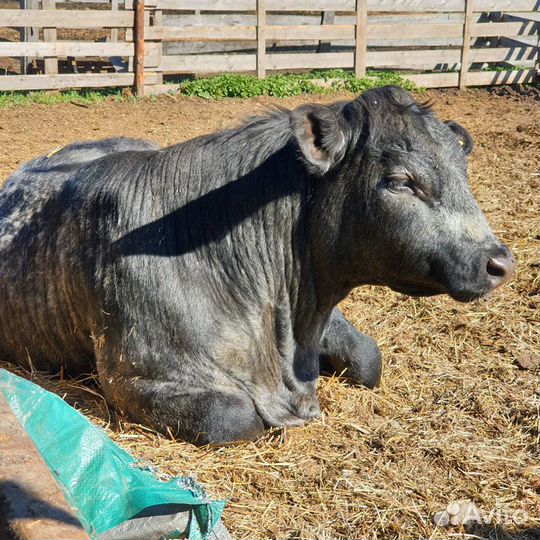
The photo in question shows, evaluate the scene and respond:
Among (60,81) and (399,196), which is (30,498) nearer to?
(399,196)

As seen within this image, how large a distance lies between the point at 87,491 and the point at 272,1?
16.7m

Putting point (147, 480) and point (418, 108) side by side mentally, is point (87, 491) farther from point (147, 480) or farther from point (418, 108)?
point (418, 108)

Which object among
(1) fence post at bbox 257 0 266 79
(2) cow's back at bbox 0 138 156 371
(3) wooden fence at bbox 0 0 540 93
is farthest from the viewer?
(1) fence post at bbox 257 0 266 79

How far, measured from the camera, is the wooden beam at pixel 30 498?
6.45 feet

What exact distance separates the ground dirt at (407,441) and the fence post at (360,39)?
→ 1178 centimetres

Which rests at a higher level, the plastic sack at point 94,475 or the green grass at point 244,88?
the plastic sack at point 94,475

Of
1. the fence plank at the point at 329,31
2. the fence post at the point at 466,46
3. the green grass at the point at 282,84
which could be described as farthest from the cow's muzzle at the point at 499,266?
the fence post at the point at 466,46

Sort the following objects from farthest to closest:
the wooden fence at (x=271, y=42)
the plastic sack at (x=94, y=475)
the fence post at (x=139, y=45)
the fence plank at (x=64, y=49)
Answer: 1. the fence post at (x=139, y=45)
2. the wooden fence at (x=271, y=42)
3. the fence plank at (x=64, y=49)
4. the plastic sack at (x=94, y=475)

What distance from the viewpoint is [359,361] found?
548 cm

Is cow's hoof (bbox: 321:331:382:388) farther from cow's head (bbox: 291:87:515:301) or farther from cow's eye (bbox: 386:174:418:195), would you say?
cow's eye (bbox: 386:174:418:195)

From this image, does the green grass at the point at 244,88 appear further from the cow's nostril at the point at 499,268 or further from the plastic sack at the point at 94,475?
the plastic sack at the point at 94,475

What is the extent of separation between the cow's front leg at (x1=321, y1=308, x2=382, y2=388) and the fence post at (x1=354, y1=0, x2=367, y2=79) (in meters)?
14.1

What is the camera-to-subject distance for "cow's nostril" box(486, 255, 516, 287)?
14.5 feet

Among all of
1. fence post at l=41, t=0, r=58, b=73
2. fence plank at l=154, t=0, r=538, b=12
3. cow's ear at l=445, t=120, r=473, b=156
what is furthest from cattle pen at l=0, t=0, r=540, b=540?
fence plank at l=154, t=0, r=538, b=12
